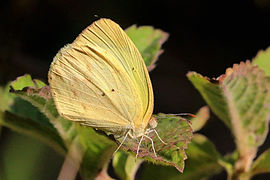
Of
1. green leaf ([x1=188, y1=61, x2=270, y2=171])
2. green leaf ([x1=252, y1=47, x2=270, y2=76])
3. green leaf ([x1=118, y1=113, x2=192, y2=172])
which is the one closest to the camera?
green leaf ([x1=118, y1=113, x2=192, y2=172])

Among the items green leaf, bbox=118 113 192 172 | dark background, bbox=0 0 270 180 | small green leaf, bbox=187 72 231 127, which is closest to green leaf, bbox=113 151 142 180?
green leaf, bbox=118 113 192 172

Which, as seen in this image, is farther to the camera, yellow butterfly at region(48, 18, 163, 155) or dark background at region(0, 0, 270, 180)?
dark background at region(0, 0, 270, 180)

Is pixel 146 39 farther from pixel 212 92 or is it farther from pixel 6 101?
pixel 6 101

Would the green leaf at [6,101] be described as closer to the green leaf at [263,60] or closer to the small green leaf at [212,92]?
the small green leaf at [212,92]

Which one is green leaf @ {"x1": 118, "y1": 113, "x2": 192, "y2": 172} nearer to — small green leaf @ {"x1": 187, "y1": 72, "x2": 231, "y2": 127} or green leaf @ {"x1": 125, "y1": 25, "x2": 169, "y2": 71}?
small green leaf @ {"x1": 187, "y1": 72, "x2": 231, "y2": 127}

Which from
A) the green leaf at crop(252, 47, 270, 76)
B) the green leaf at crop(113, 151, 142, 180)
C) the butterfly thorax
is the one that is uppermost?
the green leaf at crop(252, 47, 270, 76)

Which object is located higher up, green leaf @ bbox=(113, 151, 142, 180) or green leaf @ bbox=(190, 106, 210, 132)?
green leaf @ bbox=(190, 106, 210, 132)

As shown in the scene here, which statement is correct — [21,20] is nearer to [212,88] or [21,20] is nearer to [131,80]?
[131,80]

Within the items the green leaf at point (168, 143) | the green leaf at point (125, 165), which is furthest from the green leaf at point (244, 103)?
the green leaf at point (125, 165)

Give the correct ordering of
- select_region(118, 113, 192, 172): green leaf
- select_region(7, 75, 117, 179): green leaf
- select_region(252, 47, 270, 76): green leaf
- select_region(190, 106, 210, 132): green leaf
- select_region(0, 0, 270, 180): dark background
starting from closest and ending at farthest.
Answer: select_region(118, 113, 192, 172): green leaf → select_region(7, 75, 117, 179): green leaf → select_region(190, 106, 210, 132): green leaf → select_region(252, 47, 270, 76): green leaf → select_region(0, 0, 270, 180): dark background
